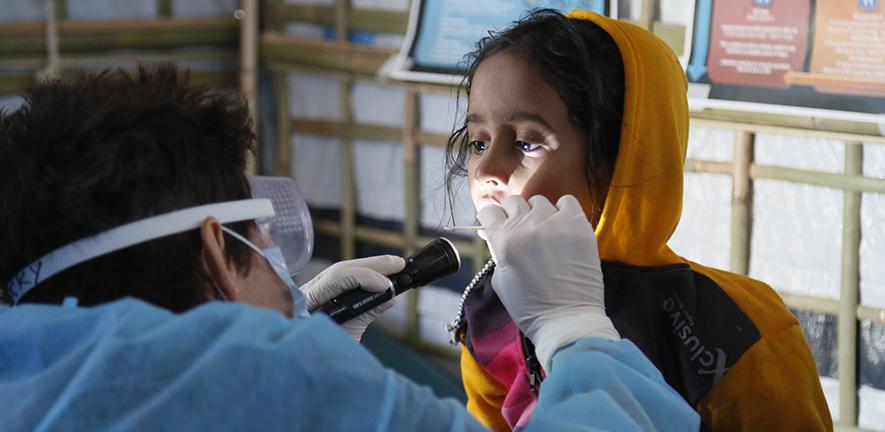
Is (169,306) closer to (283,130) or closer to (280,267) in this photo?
(280,267)

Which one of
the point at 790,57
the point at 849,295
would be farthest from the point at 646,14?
the point at 849,295

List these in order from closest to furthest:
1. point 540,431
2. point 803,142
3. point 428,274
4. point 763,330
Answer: point 540,431, point 763,330, point 428,274, point 803,142

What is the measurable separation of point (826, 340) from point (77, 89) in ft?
6.03

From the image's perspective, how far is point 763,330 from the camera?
1203mm

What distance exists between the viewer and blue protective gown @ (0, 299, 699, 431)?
0.76 meters

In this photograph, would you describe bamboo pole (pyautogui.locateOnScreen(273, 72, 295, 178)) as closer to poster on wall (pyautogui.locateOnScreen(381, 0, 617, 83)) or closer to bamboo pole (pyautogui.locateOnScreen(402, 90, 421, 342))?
bamboo pole (pyautogui.locateOnScreen(402, 90, 421, 342))

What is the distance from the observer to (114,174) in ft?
2.71

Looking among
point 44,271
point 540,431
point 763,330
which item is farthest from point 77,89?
point 763,330

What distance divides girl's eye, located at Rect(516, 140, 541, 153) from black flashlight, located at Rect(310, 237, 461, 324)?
17 cm

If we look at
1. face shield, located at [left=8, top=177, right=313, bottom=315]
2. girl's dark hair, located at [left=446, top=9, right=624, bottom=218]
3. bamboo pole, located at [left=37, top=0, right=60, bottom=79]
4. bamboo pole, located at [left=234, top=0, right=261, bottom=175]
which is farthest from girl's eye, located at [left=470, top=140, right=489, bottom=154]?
bamboo pole, located at [left=37, top=0, right=60, bottom=79]

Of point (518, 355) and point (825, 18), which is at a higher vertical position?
point (825, 18)

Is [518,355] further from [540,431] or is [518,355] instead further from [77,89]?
[77,89]

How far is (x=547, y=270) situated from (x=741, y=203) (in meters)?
1.27

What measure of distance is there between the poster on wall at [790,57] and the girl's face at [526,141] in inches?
33.1
